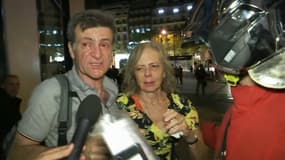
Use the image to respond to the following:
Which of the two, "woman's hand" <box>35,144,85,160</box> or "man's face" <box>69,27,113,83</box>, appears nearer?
"woman's hand" <box>35,144,85,160</box>

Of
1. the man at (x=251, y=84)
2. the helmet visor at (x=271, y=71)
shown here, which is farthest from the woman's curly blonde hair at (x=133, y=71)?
the helmet visor at (x=271, y=71)

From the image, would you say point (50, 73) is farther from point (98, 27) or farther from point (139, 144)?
point (139, 144)

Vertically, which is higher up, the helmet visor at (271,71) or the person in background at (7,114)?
the helmet visor at (271,71)

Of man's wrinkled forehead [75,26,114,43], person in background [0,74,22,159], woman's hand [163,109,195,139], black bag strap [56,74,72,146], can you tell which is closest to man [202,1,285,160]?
woman's hand [163,109,195,139]

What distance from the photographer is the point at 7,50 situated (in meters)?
6.51

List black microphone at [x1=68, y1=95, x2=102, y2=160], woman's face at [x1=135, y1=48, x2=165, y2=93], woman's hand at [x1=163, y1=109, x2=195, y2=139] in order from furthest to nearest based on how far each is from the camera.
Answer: woman's face at [x1=135, y1=48, x2=165, y2=93]
woman's hand at [x1=163, y1=109, x2=195, y2=139]
black microphone at [x1=68, y1=95, x2=102, y2=160]

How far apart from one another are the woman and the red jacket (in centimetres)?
84

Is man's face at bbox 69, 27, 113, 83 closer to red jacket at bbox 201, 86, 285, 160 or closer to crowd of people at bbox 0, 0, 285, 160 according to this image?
crowd of people at bbox 0, 0, 285, 160

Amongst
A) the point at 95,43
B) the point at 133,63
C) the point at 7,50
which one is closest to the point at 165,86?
the point at 133,63

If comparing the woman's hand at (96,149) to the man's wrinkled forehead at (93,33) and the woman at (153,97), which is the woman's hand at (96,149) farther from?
the woman at (153,97)

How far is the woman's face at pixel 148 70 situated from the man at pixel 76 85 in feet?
1.13

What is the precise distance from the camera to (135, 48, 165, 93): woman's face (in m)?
2.91

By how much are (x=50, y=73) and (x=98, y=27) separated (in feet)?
19.4

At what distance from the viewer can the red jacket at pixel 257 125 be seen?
1585 millimetres
